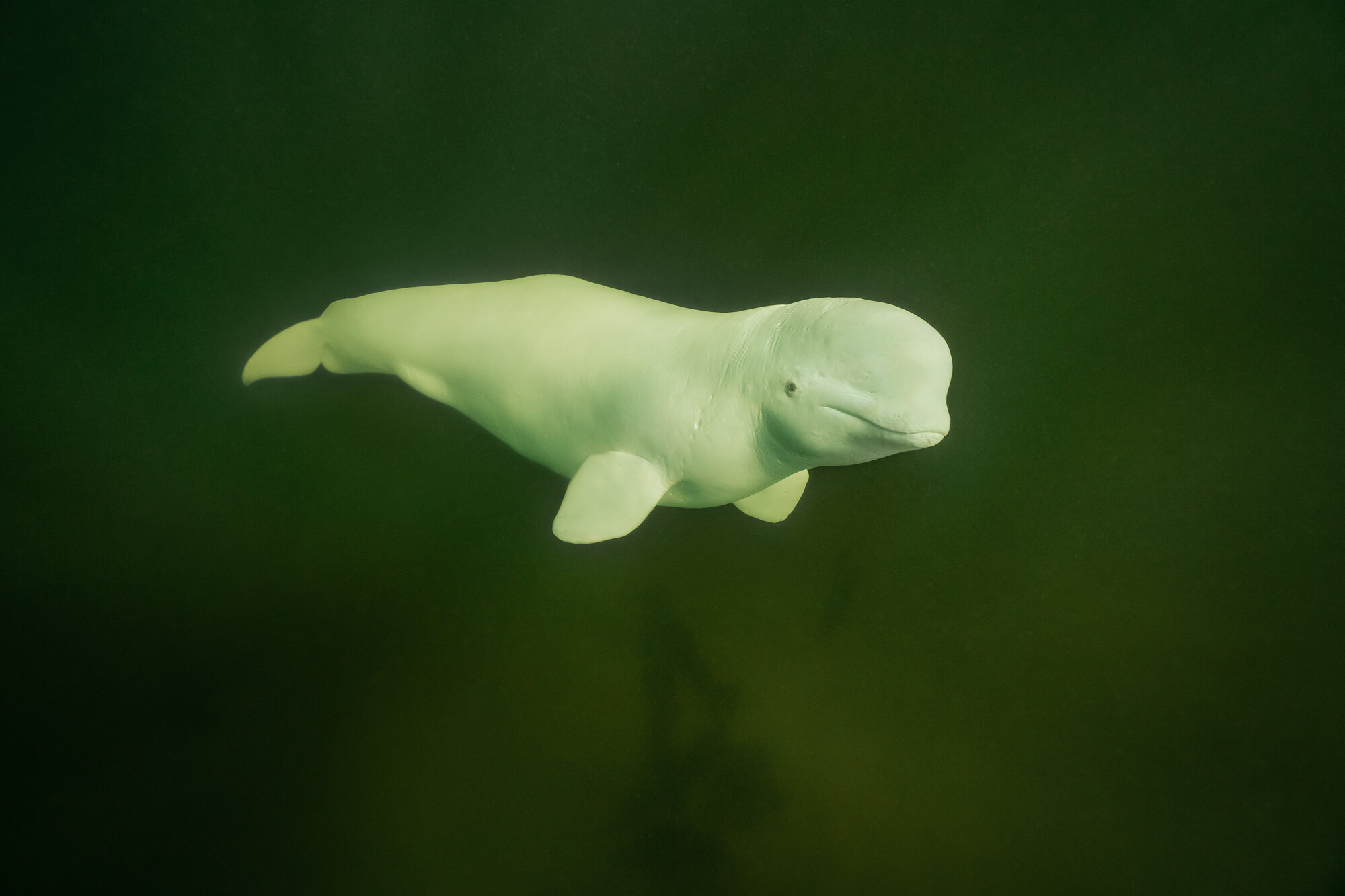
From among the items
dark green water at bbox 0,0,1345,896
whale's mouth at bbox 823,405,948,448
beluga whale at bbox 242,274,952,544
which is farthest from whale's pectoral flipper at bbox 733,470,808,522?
whale's mouth at bbox 823,405,948,448

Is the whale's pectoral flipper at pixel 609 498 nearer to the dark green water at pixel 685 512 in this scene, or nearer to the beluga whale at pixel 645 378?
the beluga whale at pixel 645 378

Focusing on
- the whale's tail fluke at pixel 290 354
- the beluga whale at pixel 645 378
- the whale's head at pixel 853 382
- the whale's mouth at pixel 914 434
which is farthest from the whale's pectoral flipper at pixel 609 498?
the whale's tail fluke at pixel 290 354

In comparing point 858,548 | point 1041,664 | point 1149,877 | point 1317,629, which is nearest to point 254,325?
point 858,548

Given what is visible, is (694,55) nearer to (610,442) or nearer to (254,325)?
(610,442)

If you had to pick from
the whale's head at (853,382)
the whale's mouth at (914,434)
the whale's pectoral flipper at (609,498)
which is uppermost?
the whale's head at (853,382)

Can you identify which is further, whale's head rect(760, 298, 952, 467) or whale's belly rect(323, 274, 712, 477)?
whale's belly rect(323, 274, 712, 477)

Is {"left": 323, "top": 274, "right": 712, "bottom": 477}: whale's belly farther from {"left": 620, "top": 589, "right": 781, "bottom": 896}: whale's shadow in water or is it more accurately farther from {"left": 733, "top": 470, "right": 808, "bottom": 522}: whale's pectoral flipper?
{"left": 620, "top": 589, "right": 781, "bottom": 896}: whale's shadow in water

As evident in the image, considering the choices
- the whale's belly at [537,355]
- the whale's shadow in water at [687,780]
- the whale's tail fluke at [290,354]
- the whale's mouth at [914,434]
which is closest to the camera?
the whale's mouth at [914,434]
